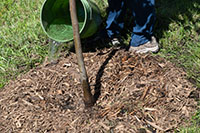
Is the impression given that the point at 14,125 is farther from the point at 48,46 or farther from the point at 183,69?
the point at 183,69

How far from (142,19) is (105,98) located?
3.20 ft

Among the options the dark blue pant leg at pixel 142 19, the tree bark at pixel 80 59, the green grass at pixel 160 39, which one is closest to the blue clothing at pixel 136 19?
the dark blue pant leg at pixel 142 19

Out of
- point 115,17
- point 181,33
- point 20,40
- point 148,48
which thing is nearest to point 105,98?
point 148,48

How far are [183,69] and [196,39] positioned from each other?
61 cm

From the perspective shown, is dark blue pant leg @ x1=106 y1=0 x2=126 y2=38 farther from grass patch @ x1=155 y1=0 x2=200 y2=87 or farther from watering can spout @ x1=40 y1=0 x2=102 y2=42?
grass patch @ x1=155 y1=0 x2=200 y2=87

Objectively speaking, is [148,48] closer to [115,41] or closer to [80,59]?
[115,41]

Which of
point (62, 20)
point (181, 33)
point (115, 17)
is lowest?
point (181, 33)

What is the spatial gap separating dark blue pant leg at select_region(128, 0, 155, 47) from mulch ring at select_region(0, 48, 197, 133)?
0.21 m

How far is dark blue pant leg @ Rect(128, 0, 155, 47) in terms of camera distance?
8.63ft

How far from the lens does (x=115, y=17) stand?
10.1 feet

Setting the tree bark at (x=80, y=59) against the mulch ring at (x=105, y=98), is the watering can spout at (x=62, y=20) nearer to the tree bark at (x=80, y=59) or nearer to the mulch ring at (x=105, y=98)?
the mulch ring at (x=105, y=98)

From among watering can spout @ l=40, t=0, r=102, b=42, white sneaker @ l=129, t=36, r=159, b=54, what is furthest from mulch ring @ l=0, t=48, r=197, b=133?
watering can spout @ l=40, t=0, r=102, b=42

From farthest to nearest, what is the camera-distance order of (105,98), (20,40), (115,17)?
(20,40) < (115,17) < (105,98)

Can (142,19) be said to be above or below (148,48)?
above
